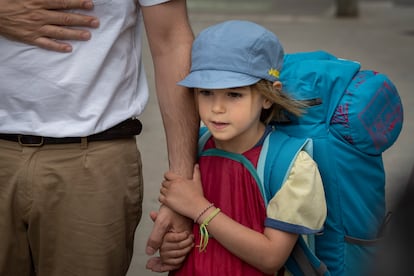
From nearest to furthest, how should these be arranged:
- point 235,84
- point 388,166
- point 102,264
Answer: point 235,84, point 102,264, point 388,166

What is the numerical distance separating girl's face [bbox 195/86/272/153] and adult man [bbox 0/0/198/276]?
11 centimetres

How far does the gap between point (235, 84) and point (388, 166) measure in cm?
345

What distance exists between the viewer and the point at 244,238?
7.66 feet

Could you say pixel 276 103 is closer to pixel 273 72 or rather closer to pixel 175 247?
pixel 273 72

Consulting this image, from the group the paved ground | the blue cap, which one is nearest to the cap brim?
the blue cap

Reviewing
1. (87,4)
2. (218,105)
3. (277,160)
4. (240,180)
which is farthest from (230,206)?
(87,4)

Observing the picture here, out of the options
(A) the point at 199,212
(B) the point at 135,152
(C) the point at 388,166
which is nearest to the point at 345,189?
(A) the point at 199,212

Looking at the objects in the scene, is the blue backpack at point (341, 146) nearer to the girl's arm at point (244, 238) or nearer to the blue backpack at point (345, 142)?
the blue backpack at point (345, 142)

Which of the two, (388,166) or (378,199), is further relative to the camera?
(388,166)

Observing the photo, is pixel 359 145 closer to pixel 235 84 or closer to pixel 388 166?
pixel 235 84

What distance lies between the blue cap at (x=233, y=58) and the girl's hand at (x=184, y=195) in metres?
0.29

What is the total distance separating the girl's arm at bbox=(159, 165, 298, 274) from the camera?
2.34m

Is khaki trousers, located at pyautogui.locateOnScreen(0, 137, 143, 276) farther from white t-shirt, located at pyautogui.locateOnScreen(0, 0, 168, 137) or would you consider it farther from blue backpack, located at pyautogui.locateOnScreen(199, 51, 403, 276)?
blue backpack, located at pyautogui.locateOnScreen(199, 51, 403, 276)

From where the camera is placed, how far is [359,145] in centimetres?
247
